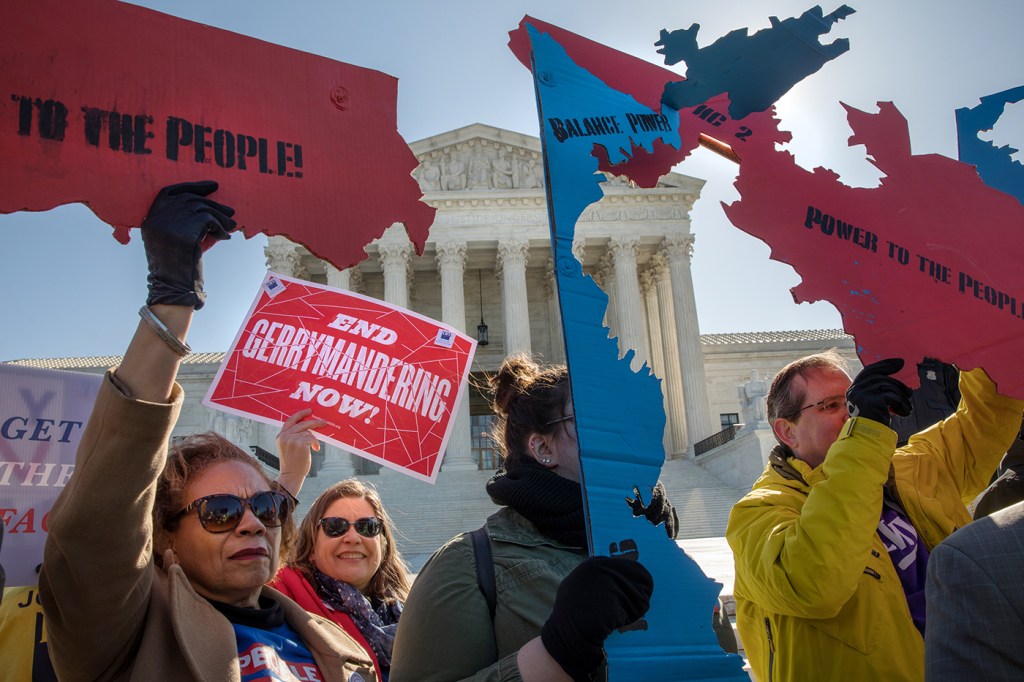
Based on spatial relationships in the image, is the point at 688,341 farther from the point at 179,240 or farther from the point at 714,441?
the point at 179,240

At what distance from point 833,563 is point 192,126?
2107 millimetres

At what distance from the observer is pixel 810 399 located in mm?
2607

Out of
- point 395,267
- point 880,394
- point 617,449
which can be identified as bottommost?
point 617,449

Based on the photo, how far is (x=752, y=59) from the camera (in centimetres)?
233

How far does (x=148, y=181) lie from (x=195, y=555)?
3.50ft

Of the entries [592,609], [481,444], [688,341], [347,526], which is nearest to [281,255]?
[481,444]

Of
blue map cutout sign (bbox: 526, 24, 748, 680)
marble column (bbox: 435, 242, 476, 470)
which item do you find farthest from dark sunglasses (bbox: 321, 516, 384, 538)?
marble column (bbox: 435, 242, 476, 470)

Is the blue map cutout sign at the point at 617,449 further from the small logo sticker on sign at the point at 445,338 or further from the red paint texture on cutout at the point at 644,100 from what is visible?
the small logo sticker on sign at the point at 445,338

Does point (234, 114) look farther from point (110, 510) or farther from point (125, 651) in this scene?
point (125, 651)

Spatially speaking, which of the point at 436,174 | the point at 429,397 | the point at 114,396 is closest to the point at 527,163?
the point at 436,174

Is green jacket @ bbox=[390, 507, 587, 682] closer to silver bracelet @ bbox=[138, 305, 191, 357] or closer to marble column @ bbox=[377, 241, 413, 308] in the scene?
silver bracelet @ bbox=[138, 305, 191, 357]

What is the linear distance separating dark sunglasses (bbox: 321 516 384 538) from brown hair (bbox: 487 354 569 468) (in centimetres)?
148

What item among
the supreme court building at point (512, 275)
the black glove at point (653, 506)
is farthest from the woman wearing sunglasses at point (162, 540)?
the supreme court building at point (512, 275)

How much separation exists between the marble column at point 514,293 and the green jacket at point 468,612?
86.3 feet
